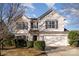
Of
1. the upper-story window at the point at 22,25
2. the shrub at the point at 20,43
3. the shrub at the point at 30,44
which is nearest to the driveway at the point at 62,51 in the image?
the shrub at the point at 30,44

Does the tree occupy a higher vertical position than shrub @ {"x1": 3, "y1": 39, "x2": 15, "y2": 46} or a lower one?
higher

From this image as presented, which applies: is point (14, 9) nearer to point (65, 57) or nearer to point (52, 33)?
point (52, 33)

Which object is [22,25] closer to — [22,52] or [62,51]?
[22,52]

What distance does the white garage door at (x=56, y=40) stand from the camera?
4.66 m

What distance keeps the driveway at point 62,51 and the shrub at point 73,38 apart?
89mm

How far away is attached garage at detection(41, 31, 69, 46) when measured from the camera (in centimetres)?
465

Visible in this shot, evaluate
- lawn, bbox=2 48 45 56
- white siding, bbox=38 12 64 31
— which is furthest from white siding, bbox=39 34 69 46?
lawn, bbox=2 48 45 56

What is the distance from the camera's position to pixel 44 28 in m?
4.70

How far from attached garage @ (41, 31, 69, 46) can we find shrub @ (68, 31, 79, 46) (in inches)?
2.7

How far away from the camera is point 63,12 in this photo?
4645mm

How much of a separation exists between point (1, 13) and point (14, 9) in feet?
0.77

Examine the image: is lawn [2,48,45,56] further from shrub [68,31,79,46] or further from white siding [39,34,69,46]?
shrub [68,31,79,46]

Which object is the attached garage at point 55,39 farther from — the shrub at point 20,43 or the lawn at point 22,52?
the shrub at point 20,43

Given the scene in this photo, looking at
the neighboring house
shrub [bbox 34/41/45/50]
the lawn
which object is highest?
the neighboring house
